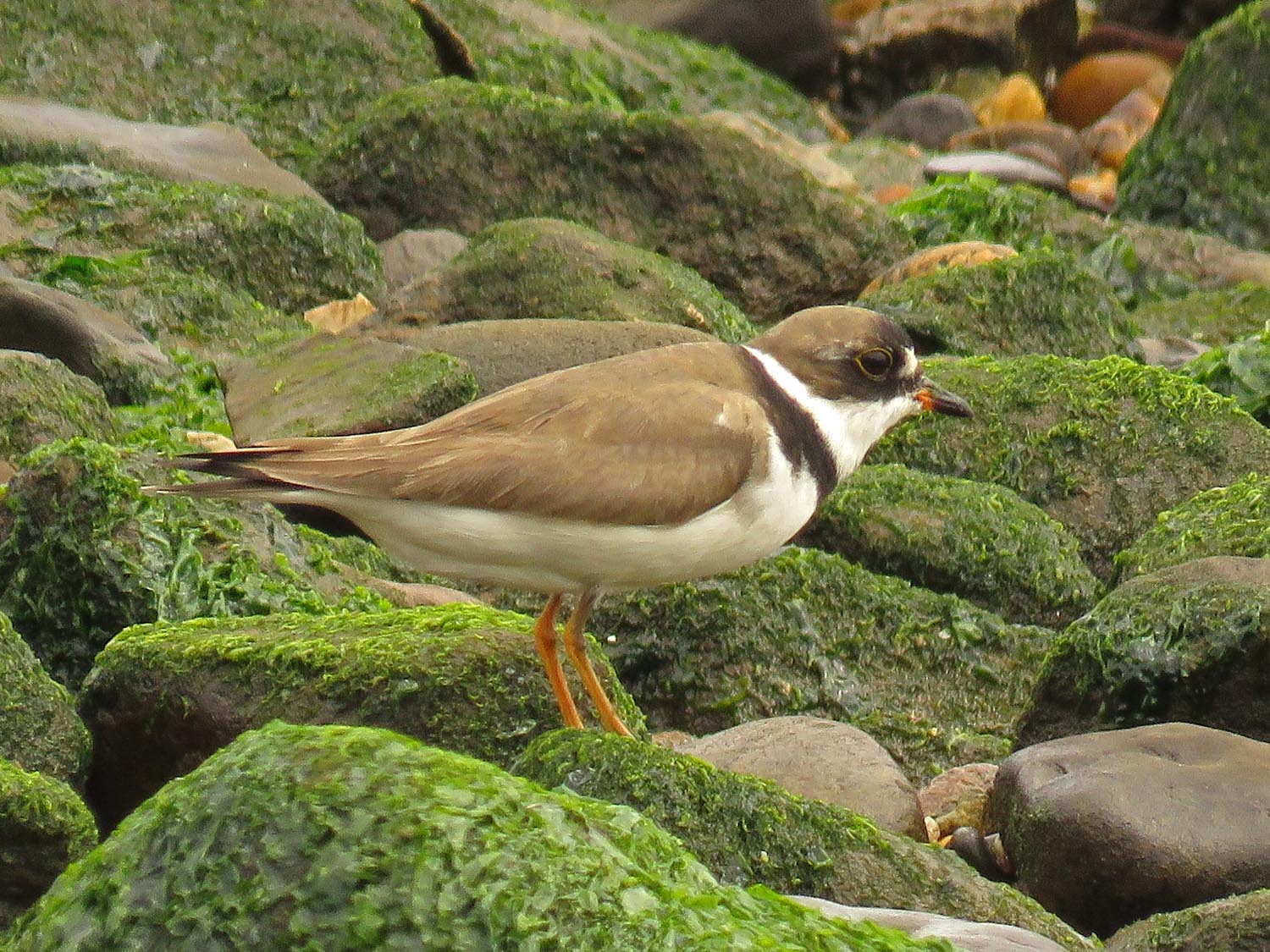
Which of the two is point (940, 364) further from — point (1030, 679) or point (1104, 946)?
point (1104, 946)

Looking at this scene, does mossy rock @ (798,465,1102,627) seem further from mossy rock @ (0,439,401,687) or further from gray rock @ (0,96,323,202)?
gray rock @ (0,96,323,202)

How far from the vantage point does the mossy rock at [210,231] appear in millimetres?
A: 10383

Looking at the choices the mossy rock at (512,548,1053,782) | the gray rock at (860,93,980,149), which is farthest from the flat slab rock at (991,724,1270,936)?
the gray rock at (860,93,980,149)

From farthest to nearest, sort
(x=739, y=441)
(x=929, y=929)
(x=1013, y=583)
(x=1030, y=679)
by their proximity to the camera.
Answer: (x=1013, y=583)
(x=1030, y=679)
(x=739, y=441)
(x=929, y=929)

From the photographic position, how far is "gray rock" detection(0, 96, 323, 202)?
11055 mm

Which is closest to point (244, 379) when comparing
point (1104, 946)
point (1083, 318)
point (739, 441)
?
point (739, 441)

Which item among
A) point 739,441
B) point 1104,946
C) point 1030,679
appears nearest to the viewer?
point 1104,946

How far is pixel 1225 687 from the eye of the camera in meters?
6.10

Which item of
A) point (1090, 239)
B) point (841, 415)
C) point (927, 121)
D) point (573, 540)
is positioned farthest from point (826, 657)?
point (927, 121)

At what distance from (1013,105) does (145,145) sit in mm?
10217

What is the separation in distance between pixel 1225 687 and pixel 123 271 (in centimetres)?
632

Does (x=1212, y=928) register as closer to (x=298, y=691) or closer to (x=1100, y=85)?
(x=298, y=691)

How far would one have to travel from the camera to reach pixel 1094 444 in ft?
29.0

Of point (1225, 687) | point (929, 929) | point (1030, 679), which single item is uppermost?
point (929, 929)
